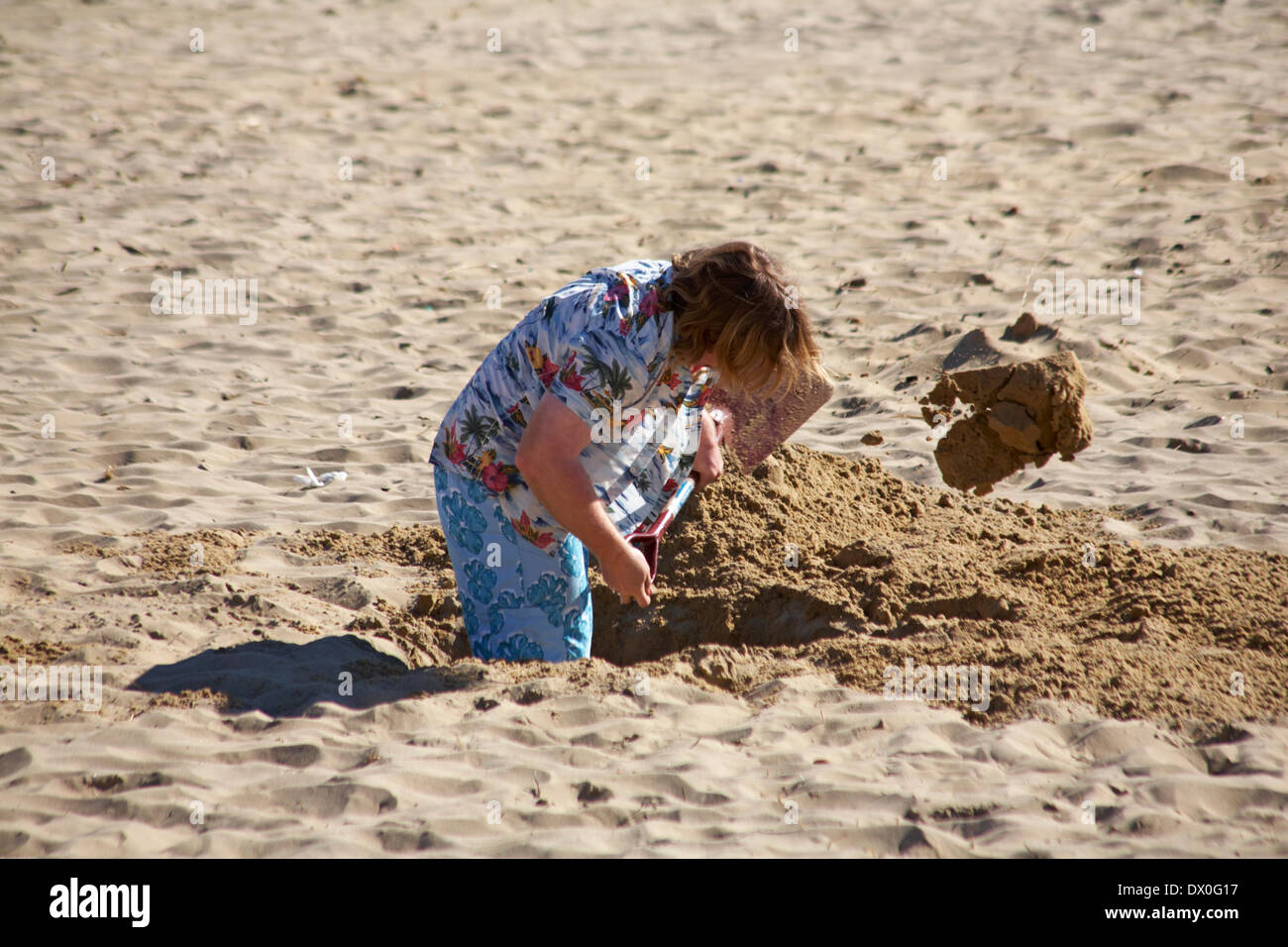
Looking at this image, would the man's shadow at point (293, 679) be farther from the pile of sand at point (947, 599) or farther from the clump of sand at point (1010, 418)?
the clump of sand at point (1010, 418)

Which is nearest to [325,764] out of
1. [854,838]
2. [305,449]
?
[854,838]

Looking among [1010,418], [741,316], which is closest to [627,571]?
[741,316]

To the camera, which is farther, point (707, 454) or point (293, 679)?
point (707, 454)

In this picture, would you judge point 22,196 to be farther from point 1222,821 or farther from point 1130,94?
A: point 1130,94

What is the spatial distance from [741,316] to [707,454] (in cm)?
94

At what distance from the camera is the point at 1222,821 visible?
246 centimetres

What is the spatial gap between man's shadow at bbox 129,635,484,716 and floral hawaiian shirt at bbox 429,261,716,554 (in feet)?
1.70

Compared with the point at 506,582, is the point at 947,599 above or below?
below

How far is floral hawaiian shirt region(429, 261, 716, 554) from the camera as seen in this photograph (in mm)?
2645

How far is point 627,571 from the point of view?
273cm
